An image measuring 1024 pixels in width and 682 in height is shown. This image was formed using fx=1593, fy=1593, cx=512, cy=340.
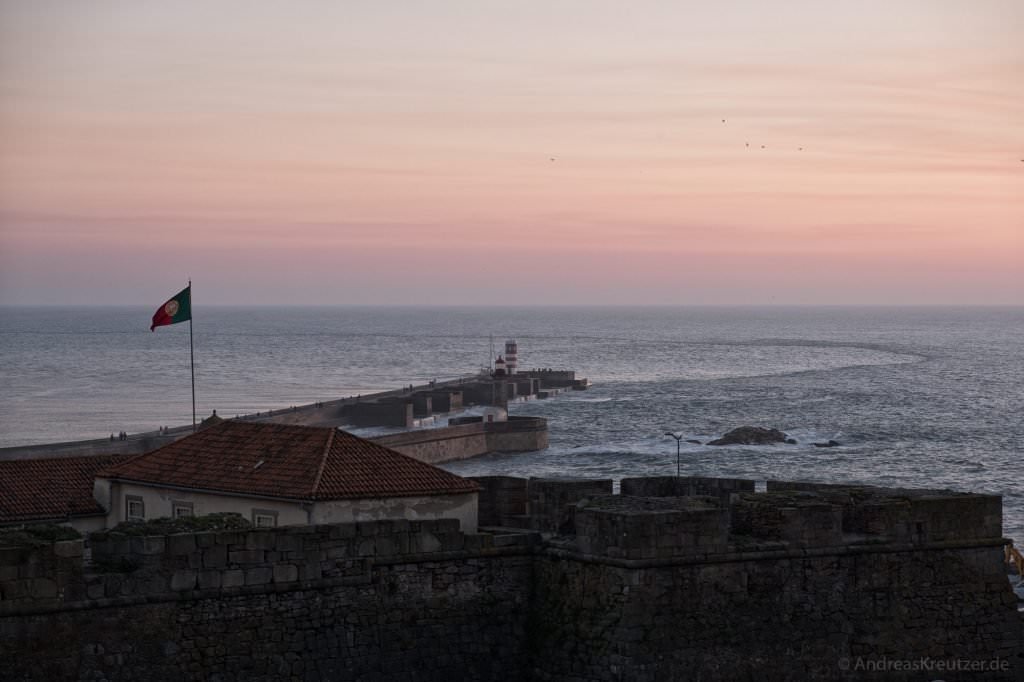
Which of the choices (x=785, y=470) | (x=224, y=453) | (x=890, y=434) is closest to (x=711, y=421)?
(x=890, y=434)

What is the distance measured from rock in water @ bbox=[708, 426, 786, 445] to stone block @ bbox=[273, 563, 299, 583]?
257ft

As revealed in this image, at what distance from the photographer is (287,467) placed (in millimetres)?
22953

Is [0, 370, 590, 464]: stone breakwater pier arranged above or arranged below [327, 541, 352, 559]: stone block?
below

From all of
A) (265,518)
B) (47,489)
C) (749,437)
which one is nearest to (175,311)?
(47,489)

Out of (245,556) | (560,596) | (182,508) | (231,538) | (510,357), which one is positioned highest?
(231,538)

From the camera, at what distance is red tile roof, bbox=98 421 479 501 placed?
2209 centimetres

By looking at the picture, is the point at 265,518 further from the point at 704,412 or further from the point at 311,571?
the point at 704,412

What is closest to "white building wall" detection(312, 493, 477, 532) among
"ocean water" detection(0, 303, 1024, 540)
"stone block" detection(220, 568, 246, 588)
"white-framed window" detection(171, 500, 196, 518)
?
"white-framed window" detection(171, 500, 196, 518)

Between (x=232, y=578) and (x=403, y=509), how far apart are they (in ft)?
13.7

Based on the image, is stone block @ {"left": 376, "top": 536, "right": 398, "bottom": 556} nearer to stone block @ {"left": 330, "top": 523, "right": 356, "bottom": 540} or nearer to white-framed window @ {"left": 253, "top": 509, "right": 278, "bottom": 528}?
stone block @ {"left": 330, "top": 523, "right": 356, "bottom": 540}

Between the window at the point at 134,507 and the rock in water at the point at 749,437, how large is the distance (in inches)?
2888

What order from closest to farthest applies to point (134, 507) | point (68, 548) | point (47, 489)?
point (68, 548)
point (134, 507)
point (47, 489)

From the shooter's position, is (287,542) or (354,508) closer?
(287,542)

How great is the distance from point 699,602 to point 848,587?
91.5 inches
